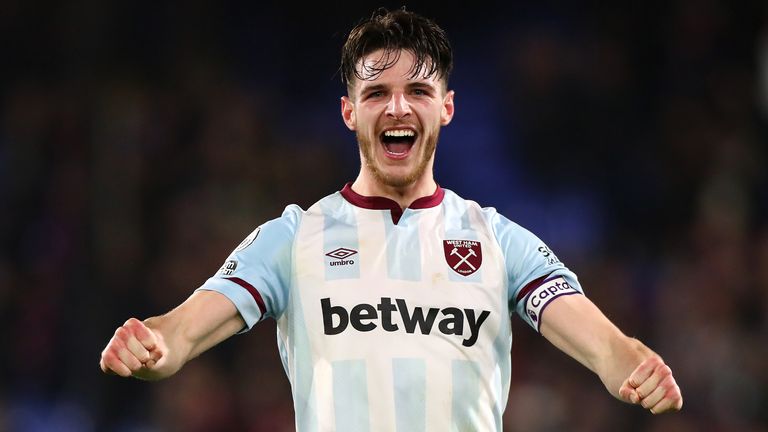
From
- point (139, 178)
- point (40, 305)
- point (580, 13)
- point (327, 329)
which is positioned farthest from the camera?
point (580, 13)

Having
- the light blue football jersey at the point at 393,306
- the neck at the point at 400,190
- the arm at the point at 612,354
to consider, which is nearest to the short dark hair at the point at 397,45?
the neck at the point at 400,190

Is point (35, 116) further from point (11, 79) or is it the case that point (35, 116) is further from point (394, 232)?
point (394, 232)

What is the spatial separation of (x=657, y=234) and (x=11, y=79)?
5145 mm

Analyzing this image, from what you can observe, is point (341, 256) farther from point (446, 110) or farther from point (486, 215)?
point (446, 110)

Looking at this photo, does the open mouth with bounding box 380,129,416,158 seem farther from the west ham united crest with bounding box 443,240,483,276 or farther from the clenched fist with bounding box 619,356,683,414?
the clenched fist with bounding box 619,356,683,414

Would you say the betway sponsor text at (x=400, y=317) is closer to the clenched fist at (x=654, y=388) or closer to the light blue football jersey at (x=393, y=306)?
the light blue football jersey at (x=393, y=306)

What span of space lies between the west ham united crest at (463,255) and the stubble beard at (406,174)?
252 mm

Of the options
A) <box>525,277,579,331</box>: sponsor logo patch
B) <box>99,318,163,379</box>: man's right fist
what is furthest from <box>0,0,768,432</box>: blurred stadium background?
<box>99,318,163,379</box>: man's right fist

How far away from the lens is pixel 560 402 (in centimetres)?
767

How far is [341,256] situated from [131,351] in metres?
0.86

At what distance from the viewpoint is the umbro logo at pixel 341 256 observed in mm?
3773

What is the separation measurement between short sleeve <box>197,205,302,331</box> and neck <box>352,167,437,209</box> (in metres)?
0.30

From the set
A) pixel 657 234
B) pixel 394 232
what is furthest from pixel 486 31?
pixel 394 232

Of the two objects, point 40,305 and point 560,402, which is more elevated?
point 40,305
